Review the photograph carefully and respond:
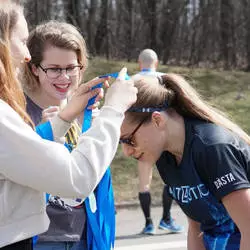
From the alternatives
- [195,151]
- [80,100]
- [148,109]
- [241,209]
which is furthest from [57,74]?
[241,209]

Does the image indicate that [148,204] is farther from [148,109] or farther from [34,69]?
[148,109]

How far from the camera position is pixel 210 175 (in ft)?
7.43

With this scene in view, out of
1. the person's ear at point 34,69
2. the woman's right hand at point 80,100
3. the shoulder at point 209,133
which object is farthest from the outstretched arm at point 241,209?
the person's ear at point 34,69

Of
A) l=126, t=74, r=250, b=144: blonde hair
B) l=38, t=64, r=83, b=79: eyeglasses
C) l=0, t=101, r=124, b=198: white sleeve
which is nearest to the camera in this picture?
l=0, t=101, r=124, b=198: white sleeve

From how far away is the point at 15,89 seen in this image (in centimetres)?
190

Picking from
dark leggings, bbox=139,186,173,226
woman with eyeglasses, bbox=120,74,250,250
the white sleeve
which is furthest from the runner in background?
the white sleeve

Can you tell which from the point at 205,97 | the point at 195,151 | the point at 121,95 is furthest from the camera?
the point at 205,97

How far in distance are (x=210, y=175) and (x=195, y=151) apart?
0.39 feet

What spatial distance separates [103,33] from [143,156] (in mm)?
16834

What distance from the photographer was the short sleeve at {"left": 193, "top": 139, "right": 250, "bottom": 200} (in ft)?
7.20

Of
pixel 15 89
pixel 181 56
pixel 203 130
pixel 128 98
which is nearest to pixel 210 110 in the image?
pixel 203 130

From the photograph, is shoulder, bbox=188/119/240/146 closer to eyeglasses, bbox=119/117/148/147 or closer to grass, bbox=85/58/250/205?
eyeglasses, bbox=119/117/148/147

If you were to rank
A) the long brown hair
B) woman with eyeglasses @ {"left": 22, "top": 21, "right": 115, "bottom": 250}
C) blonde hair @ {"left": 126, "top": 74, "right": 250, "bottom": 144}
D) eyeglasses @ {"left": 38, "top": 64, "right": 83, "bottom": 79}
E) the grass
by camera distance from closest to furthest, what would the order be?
the long brown hair → blonde hair @ {"left": 126, "top": 74, "right": 250, "bottom": 144} → woman with eyeglasses @ {"left": 22, "top": 21, "right": 115, "bottom": 250} → eyeglasses @ {"left": 38, "top": 64, "right": 83, "bottom": 79} → the grass

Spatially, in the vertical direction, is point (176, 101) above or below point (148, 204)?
above
